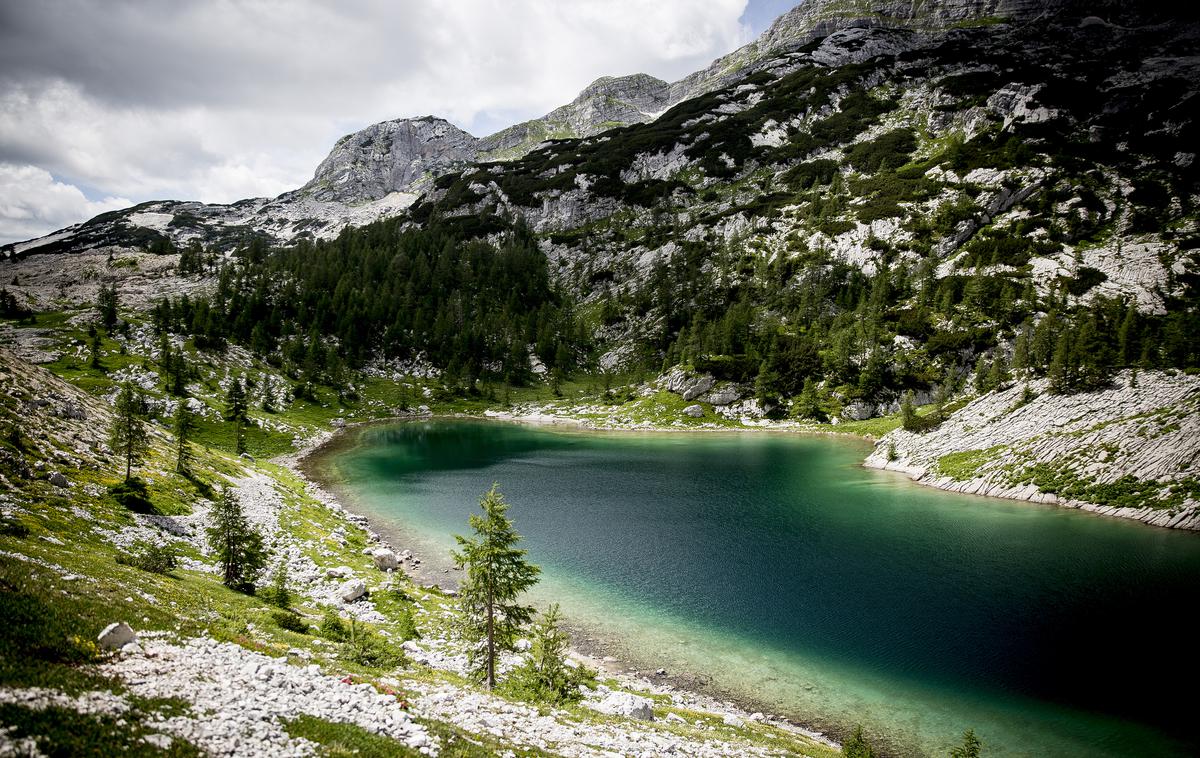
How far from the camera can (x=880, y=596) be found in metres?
37.2

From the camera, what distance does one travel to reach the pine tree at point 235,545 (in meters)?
27.3

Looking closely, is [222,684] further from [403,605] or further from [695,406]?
[695,406]

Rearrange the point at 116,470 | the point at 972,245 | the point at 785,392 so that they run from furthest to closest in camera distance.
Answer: the point at 972,245
the point at 785,392
the point at 116,470

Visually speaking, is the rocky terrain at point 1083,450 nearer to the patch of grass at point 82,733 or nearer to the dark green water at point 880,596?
the dark green water at point 880,596

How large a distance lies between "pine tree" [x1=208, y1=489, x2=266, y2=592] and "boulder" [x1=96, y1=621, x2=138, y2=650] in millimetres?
15561

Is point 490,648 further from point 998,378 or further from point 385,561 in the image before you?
point 998,378

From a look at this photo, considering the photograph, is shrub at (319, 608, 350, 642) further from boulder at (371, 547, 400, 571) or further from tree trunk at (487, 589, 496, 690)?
boulder at (371, 547, 400, 571)

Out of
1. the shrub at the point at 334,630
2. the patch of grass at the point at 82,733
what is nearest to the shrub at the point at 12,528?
the shrub at the point at 334,630

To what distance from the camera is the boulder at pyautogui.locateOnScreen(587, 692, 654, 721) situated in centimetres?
2194

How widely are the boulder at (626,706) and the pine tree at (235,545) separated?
817 inches

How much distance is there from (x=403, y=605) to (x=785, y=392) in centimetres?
11488

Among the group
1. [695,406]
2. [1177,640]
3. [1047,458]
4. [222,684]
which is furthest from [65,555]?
[695,406]

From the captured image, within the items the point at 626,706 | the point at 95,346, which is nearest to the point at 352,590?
the point at 626,706

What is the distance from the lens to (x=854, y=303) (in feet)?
478
